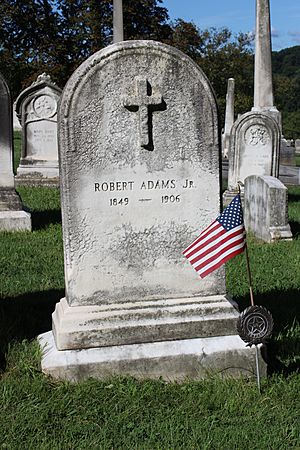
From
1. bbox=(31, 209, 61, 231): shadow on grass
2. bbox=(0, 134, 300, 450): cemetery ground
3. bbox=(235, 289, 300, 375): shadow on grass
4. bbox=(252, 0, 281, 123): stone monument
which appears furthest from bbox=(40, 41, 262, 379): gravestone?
bbox=(252, 0, 281, 123): stone monument

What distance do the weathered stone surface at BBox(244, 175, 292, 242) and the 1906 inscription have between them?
4688mm

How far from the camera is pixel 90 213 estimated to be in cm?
431

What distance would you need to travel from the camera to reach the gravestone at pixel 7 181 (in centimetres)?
920

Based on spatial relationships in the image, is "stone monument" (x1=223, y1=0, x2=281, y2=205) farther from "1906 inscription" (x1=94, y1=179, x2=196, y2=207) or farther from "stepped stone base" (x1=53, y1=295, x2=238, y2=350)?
"stepped stone base" (x1=53, y1=295, x2=238, y2=350)

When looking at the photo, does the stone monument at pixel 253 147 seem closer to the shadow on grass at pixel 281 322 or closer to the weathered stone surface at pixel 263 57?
the weathered stone surface at pixel 263 57

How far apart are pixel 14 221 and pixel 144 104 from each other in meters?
5.53

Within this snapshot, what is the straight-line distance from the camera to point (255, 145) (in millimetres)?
12055

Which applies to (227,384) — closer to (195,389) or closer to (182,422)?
(195,389)

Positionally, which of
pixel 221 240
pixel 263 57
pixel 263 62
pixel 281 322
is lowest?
pixel 281 322

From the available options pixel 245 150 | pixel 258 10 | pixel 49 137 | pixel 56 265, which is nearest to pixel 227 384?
pixel 56 265

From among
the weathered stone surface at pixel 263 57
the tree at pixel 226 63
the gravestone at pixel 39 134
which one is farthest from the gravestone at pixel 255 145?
the tree at pixel 226 63

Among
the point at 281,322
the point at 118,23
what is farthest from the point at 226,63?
the point at 281,322

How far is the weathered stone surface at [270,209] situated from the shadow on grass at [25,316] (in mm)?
3857

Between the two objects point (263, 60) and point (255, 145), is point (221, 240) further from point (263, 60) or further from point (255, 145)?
point (263, 60)
